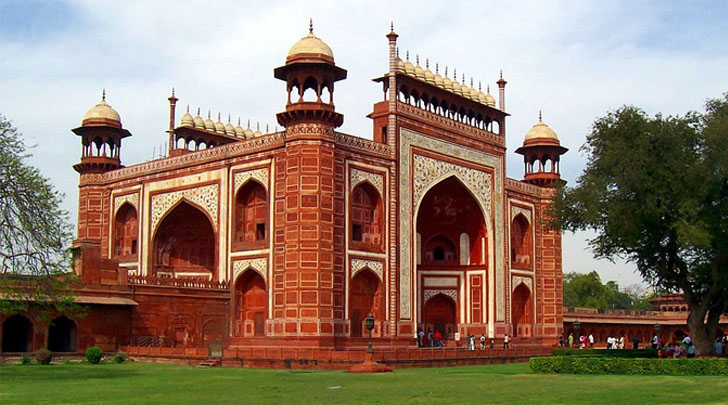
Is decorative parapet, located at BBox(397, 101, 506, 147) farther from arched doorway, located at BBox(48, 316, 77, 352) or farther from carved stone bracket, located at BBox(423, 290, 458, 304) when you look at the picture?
arched doorway, located at BBox(48, 316, 77, 352)

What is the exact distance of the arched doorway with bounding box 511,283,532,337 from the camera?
1521 inches

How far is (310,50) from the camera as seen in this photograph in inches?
1152

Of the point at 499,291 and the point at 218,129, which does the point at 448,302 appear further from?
the point at 218,129

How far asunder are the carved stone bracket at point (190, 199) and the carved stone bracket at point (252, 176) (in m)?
1.29

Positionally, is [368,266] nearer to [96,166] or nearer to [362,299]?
[362,299]

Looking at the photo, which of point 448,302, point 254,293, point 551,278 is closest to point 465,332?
point 448,302

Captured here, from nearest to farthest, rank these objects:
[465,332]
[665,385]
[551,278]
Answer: [665,385]
[465,332]
[551,278]

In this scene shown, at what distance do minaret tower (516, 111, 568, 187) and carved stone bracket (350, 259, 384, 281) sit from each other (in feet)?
41.8

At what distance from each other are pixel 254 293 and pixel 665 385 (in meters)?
18.0

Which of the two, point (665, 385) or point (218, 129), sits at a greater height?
point (218, 129)

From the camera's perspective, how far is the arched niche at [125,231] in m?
36.1

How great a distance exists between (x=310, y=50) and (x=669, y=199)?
12.5 m

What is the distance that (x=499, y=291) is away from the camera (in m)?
36.2

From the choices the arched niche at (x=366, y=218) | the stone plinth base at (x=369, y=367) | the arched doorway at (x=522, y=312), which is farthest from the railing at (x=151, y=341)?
the arched doorway at (x=522, y=312)
